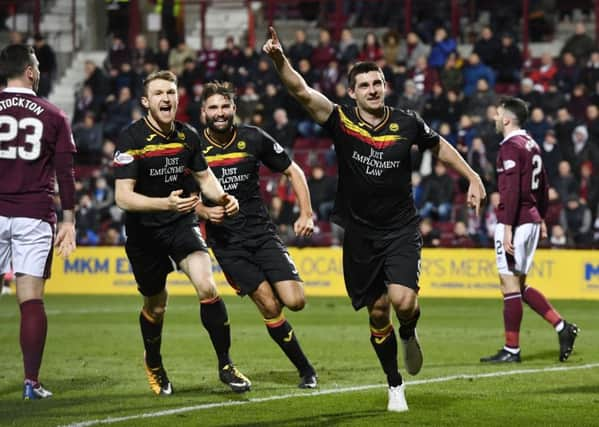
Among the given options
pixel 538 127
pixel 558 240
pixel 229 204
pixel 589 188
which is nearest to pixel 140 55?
pixel 538 127

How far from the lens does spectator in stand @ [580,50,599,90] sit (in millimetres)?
23625

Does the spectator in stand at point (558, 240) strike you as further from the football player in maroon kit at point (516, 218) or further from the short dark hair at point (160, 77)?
the short dark hair at point (160, 77)

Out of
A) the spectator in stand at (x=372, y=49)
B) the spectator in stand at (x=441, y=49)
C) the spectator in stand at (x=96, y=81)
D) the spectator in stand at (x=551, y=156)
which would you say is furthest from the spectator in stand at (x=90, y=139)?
the spectator in stand at (x=551, y=156)

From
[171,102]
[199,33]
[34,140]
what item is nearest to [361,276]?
[171,102]

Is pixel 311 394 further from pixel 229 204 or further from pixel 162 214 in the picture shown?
pixel 162 214

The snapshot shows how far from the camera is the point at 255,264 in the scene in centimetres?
969

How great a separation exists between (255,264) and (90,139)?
1775cm

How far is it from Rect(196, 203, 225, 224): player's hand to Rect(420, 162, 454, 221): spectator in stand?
13632 mm

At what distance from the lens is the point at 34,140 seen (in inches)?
342

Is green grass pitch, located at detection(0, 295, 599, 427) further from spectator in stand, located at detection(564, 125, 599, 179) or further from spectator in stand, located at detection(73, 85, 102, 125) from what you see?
spectator in stand, located at detection(73, 85, 102, 125)

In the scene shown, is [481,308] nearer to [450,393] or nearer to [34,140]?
[450,393]

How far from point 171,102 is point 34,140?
1.03 meters

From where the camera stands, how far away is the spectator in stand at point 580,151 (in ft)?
72.1

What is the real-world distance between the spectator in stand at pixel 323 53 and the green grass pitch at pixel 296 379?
35.4ft
